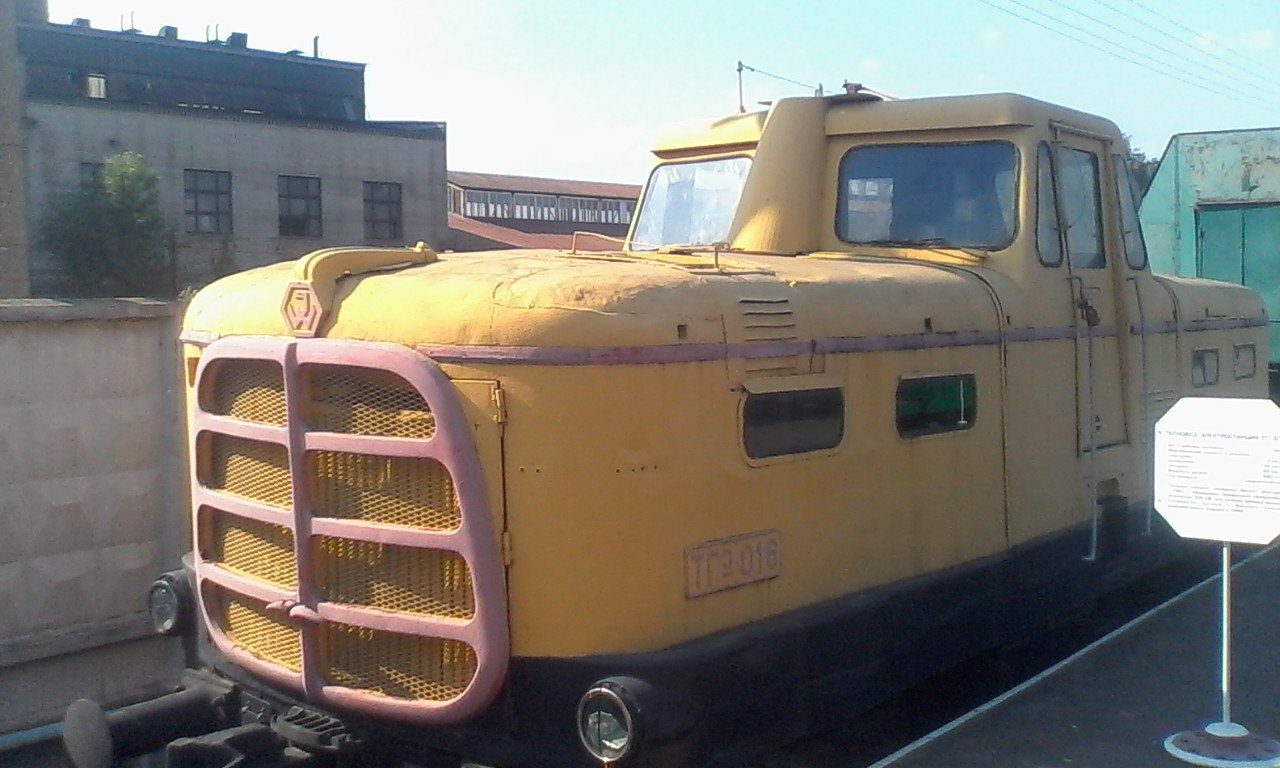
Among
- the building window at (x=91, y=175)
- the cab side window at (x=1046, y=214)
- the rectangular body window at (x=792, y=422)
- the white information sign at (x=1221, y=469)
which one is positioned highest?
the building window at (x=91, y=175)

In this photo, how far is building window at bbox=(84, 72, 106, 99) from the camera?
3700 cm

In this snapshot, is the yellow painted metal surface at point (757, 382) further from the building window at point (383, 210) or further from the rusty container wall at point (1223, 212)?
the building window at point (383, 210)

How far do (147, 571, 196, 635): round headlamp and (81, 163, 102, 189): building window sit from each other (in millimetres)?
30149

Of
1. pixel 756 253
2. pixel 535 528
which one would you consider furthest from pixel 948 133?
pixel 535 528


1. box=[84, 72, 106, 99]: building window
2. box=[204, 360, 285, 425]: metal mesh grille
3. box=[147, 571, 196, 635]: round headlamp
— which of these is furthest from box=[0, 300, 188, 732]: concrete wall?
box=[84, 72, 106, 99]: building window

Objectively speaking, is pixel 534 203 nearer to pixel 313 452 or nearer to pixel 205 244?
pixel 205 244

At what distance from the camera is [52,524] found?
5.79 meters

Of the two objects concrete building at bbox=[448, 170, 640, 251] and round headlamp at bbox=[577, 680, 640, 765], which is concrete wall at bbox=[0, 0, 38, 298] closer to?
round headlamp at bbox=[577, 680, 640, 765]

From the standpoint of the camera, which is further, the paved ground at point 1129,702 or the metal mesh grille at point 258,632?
the paved ground at point 1129,702

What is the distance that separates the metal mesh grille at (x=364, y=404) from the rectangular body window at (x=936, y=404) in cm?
172

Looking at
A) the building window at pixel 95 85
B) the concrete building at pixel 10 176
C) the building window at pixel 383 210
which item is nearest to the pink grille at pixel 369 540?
the concrete building at pixel 10 176

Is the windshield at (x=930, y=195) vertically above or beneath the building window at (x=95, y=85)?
beneath

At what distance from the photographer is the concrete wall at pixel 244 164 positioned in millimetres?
33625

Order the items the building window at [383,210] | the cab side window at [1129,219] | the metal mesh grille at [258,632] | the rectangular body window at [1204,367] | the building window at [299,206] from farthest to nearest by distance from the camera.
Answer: the building window at [383,210] → the building window at [299,206] → the rectangular body window at [1204,367] → the cab side window at [1129,219] → the metal mesh grille at [258,632]
